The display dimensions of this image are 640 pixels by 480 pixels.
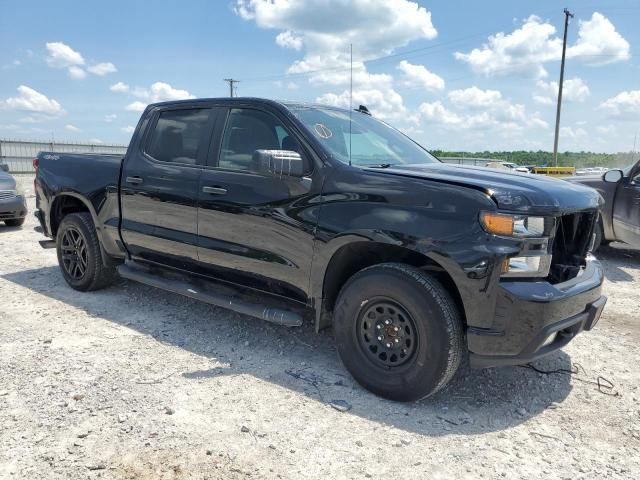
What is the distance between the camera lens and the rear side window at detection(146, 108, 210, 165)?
4348mm

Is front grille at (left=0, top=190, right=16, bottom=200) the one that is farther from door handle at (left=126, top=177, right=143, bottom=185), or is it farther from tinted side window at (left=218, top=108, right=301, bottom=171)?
tinted side window at (left=218, top=108, right=301, bottom=171)

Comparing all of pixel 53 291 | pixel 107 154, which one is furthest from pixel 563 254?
pixel 53 291

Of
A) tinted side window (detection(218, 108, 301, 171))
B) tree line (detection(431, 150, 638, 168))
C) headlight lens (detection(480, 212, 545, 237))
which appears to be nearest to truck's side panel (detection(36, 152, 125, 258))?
tinted side window (detection(218, 108, 301, 171))

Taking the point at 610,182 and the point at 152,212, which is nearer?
the point at 152,212

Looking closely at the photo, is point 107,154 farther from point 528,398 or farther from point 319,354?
point 528,398

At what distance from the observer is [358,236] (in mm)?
3217

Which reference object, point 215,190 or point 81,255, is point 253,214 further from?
point 81,255

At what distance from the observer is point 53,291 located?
18.3ft

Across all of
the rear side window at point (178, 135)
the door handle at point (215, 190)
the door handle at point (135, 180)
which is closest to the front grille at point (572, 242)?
the door handle at point (215, 190)

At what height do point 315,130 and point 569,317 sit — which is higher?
point 315,130

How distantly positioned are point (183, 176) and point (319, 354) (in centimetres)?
182

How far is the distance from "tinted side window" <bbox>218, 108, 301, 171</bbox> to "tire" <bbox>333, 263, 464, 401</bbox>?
1.24 meters

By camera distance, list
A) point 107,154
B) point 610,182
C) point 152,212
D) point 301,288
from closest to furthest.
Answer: point 301,288
point 152,212
point 107,154
point 610,182

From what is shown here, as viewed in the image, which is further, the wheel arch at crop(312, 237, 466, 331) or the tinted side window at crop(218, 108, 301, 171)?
the tinted side window at crop(218, 108, 301, 171)
